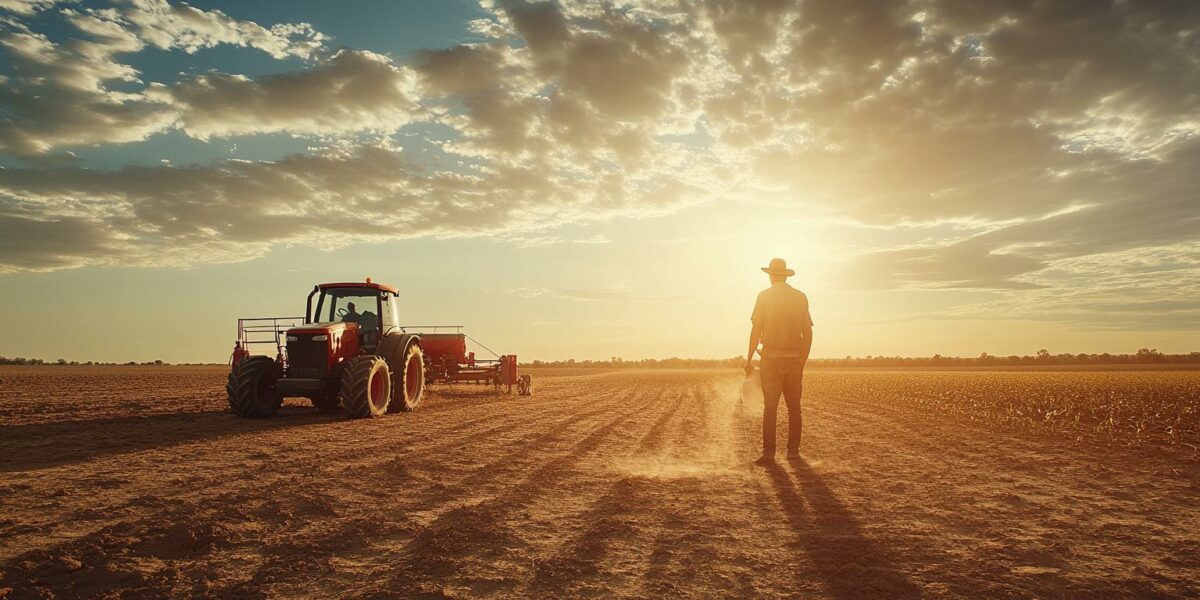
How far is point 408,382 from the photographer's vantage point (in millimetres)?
14750

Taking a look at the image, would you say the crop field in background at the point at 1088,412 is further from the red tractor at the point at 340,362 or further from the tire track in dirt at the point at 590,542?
the red tractor at the point at 340,362

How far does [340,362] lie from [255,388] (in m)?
1.60

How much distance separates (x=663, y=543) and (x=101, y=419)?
12826 mm

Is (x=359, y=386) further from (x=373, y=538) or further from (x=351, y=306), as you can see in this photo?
(x=373, y=538)

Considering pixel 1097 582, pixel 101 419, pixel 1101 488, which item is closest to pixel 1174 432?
pixel 1101 488

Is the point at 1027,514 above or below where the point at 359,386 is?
below

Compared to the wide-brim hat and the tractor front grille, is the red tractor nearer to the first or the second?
the tractor front grille

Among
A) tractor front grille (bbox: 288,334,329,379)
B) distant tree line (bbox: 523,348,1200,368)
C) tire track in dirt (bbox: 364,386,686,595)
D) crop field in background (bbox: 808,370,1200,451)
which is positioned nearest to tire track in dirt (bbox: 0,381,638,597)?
tire track in dirt (bbox: 364,386,686,595)

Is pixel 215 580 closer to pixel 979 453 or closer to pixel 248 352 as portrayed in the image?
pixel 979 453

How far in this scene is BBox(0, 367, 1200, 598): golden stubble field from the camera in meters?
3.67

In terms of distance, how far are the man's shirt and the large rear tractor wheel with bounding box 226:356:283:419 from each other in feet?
32.3

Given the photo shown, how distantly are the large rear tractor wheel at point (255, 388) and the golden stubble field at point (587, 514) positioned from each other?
2.11 metres

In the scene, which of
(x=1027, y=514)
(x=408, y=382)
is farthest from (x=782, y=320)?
(x=408, y=382)

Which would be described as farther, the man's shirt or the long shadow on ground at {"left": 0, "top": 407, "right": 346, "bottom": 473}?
the long shadow on ground at {"left": 0, "top": 407, "right": 346, "bottom": 473}
